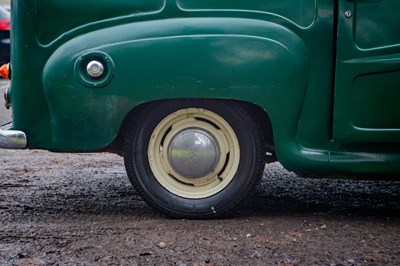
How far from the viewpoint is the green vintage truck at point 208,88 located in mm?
3262

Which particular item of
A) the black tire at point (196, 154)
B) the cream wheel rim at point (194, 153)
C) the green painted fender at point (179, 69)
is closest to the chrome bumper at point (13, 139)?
the green painted fender at point (179, 69)

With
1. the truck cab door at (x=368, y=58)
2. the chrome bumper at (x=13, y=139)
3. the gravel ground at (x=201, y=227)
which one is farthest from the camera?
the chrome bumper at (x=13, y=139)

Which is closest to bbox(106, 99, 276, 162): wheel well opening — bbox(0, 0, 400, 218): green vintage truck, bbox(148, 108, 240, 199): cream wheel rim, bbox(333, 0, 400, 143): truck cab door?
bbox(0, 0, 400, 218): green vintage truck

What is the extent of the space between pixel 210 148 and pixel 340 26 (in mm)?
992

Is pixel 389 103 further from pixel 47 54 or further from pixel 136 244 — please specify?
pixel 47 54

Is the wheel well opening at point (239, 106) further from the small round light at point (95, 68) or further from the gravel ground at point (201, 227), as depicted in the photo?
the gravel ground at point (201, 227)

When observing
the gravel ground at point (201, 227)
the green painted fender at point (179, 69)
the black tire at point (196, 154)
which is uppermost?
the green painted fender at point (179, 69)

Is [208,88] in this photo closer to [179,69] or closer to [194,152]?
[179,69]

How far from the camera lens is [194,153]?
3400 mm

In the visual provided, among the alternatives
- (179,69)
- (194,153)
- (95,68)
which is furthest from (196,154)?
(95,68)

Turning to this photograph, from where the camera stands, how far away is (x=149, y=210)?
147 inches

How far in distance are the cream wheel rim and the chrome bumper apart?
2.38 ft

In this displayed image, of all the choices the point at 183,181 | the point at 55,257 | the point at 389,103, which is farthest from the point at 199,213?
the point at 389,103

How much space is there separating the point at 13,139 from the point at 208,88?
45.5 inches
